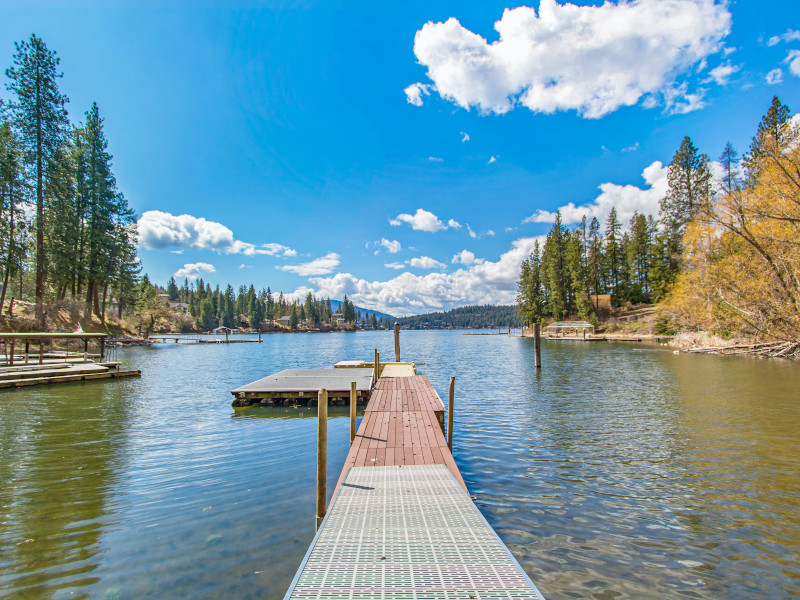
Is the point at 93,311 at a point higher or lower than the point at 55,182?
lower

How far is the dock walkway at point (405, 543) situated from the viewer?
3.18 m

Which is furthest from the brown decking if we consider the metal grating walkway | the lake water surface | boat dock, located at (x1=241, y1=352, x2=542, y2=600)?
the lake water surface

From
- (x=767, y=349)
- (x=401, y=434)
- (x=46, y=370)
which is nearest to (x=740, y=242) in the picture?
(x=767, y=349)

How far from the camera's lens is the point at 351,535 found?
14.0ft

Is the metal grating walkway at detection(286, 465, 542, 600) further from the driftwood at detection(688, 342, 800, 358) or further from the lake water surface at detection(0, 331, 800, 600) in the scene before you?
the driftwood at detection(688, 342, 800, 358)

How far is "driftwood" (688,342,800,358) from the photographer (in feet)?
98.0

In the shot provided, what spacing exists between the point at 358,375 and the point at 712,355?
114ft

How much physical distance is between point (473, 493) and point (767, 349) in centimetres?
3703

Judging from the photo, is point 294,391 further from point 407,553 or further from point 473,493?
point 407,553

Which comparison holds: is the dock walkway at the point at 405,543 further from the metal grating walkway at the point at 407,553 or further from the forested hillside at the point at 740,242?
the forested hillside at the point at 740,242

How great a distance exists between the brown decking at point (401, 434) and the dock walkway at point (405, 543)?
0.06m

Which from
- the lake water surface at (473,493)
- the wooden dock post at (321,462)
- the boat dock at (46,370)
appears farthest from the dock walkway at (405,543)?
the boat dock at (46,370)

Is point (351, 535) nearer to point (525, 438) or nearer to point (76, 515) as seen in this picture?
point (76, 515)

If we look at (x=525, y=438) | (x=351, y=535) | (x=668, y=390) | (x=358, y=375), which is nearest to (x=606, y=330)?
(x=668, y=390)
